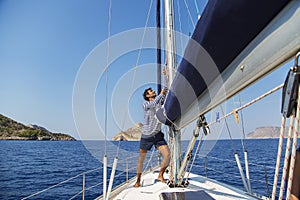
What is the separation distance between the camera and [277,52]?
637 millimetres

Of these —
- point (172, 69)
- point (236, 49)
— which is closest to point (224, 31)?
point (236, 49)

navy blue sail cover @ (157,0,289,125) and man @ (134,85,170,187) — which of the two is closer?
navy blue sail cover @ (157,0,289,125)

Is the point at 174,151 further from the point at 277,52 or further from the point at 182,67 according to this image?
the point at 277,52

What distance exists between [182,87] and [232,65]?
59 cm

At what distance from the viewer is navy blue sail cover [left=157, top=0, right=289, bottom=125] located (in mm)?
625

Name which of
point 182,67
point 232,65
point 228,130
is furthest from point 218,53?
point 228,130

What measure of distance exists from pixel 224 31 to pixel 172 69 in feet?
7.00

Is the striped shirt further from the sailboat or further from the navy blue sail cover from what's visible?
the navy blue sail cover

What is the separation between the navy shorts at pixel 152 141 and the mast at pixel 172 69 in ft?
0.61

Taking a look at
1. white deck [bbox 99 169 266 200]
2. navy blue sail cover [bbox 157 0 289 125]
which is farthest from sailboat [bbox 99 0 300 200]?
white deck [bbox 99 169 266 200]

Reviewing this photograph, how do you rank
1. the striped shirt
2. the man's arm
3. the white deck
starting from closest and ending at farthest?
1. the white deck
2. the man's arm
3. the striped shirt

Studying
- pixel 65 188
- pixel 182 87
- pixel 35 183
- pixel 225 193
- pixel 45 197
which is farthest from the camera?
pixel 35 183

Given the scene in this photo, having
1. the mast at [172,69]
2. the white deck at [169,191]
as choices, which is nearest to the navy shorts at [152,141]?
the mast at [172,69]

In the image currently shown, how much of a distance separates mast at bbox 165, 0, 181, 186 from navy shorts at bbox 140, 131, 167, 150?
0.19m
